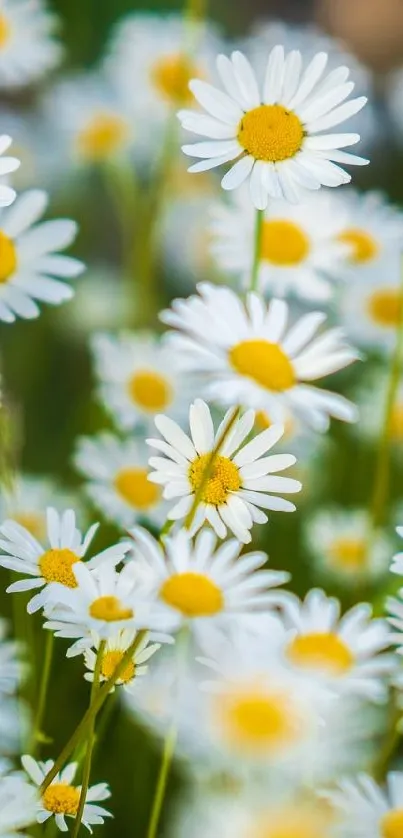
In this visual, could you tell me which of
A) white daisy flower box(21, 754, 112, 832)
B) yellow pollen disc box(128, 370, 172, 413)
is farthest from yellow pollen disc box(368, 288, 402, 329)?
white daisy flower box(21, 754, 112, 832)

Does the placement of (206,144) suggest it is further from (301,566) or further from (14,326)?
(14,326)

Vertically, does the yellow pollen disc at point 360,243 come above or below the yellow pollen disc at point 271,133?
above

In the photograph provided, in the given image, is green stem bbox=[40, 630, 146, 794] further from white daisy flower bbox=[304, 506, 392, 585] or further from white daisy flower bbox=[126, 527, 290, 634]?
white daisy flower bbox=[304, 506, 392, 585]

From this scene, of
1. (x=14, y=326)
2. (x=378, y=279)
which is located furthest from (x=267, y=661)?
(x=14, y=326)

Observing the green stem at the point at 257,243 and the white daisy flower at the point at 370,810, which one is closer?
the white daisy flower at the point at 370,810

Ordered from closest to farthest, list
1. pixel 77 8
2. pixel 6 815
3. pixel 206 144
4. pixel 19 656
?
1. pixel 6 815
2. pixel 206 144
3. pixel 19 656
4. pixel 77 8

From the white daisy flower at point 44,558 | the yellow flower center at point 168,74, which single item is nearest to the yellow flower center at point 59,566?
the white daisy flower at point 44,558

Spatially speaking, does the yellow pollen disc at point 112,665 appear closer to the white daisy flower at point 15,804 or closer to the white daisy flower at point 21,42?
the white daisy flower at point 15,804
